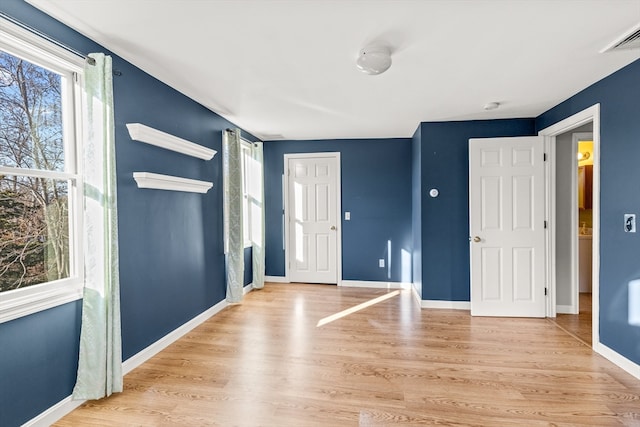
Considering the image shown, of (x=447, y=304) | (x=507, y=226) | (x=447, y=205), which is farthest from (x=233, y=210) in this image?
(x=507, y=226)

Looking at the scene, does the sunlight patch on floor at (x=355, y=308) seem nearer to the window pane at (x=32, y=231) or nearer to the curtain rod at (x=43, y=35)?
the window pane at (x=32, y=231)

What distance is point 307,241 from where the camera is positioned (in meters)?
5.18

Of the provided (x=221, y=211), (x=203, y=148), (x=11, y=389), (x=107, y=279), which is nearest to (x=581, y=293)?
(x=221, y=211)

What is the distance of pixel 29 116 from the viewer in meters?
1.76

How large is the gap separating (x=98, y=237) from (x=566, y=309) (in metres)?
4.78

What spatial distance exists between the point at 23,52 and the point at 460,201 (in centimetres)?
406

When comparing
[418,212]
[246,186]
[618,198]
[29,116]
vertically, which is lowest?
[418,212]

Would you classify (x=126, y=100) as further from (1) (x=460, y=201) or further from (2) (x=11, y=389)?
(1) (x=460, y=201)

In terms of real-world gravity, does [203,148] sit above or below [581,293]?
above

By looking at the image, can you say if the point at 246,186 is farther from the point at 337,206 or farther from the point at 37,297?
the point at 37,297

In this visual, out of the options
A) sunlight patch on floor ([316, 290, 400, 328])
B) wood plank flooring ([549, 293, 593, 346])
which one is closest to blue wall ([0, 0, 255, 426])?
sunlight patch on floor ([316, 290, 400, 328])

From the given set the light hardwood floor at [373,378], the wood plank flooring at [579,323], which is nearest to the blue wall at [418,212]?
the light hardwood floor at [373,378]

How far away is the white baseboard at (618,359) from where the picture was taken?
231cm

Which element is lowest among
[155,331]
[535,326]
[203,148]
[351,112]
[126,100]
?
[535,326]
